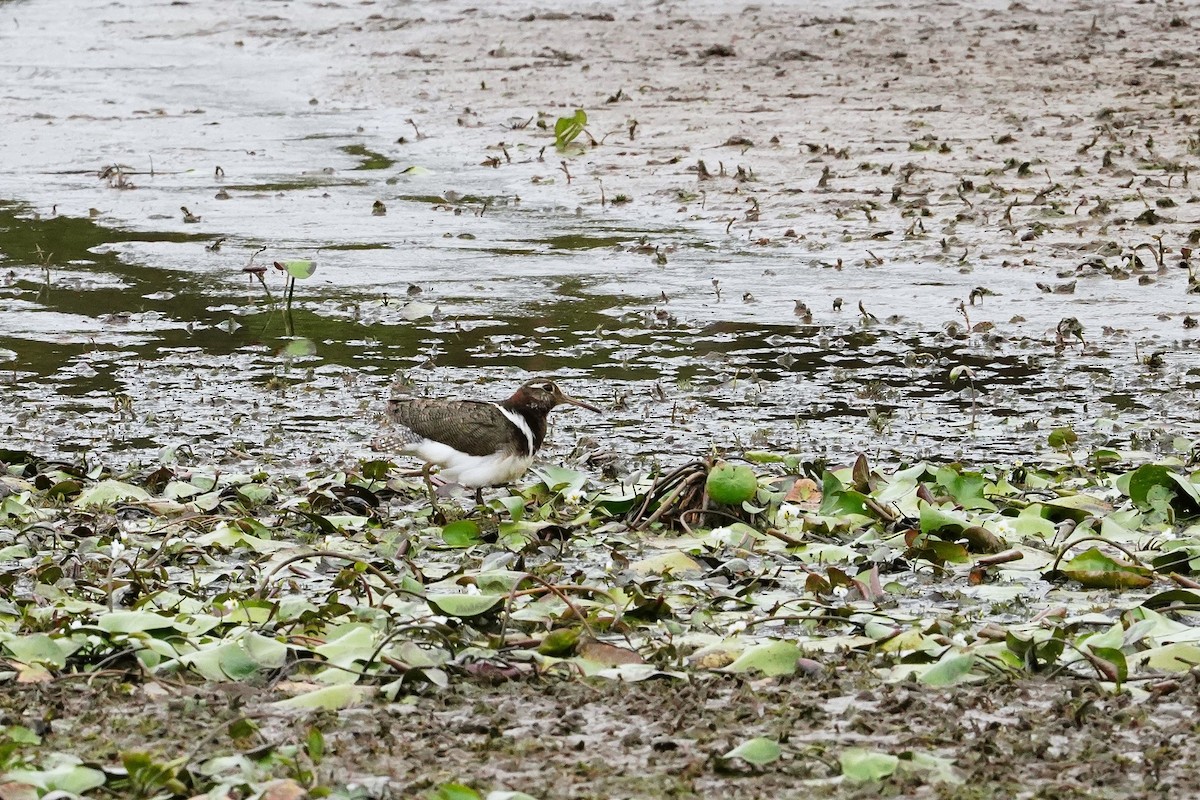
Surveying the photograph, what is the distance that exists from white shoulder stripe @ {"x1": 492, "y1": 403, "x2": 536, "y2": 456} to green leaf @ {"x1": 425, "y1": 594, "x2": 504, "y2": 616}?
5.60 ft

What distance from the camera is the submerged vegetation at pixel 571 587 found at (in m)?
4.45

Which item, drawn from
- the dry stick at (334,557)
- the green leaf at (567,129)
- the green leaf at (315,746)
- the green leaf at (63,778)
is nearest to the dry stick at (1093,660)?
the dry stick at (334,557)

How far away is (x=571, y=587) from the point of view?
199 inches

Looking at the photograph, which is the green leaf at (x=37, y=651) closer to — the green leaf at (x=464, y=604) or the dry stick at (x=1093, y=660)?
the green leaf at (x=464, y=604)

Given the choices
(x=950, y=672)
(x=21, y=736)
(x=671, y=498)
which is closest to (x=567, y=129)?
(x=671, y=498)

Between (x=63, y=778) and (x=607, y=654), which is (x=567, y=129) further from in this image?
(x=63, y=778)

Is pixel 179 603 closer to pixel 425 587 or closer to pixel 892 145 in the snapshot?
pixel 425 587

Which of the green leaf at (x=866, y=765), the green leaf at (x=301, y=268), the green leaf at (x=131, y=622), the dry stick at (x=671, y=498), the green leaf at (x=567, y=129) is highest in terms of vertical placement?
the green leaf at (x=567, y=129)

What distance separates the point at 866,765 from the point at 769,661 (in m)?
0.70

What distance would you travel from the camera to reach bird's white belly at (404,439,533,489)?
6.42m

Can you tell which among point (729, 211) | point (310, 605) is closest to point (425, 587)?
point (310, 605)

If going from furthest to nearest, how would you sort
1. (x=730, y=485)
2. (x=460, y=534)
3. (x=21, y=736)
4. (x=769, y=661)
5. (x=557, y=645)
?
(x=730, y=485)
(x=460, y=534)
(x=557, y=645)
(x=769, y=661)
(x=21, y=736)

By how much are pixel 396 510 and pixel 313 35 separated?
55.5 ft

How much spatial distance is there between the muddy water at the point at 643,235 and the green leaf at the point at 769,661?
2.63m
